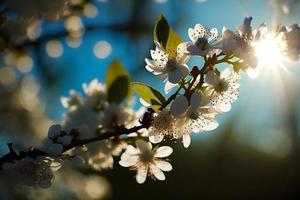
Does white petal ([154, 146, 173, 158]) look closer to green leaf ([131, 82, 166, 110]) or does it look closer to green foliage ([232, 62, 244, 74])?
green leaf ([131, 82, 166, 110])

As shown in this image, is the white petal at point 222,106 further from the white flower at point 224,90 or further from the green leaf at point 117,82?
the green leaf at point 117,82

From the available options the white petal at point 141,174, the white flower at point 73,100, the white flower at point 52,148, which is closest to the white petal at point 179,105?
the white flower at point 52,148

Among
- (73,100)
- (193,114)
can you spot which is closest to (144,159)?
(193,114)

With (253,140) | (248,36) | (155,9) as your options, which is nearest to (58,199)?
(155,9)

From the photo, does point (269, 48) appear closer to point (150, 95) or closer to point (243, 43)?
point (243, 43)

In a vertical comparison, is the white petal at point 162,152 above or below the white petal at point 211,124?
above

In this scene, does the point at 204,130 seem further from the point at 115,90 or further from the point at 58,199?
the point at 58,199

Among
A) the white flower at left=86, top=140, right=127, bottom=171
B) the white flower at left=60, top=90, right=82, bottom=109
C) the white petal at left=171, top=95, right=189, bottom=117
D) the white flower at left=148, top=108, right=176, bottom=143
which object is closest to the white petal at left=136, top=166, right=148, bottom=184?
the white flower at left=86, top=140, right=127, bottom=171
